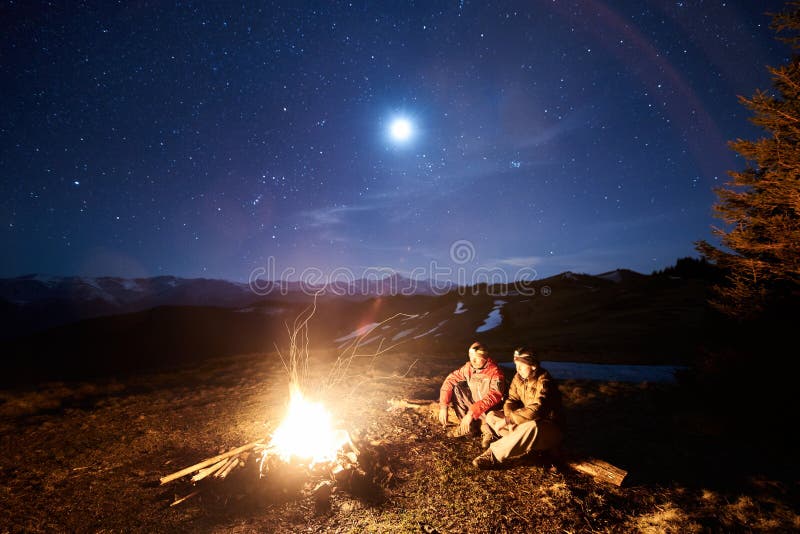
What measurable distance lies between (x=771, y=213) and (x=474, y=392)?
29.7 feet

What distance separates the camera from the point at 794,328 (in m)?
7.76

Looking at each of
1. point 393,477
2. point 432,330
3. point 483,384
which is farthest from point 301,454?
point 432,330

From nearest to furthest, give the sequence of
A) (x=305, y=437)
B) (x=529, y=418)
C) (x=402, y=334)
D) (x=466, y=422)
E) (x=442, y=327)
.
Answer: (x=529, y=418), (x=305, y=437), (x=466, y=422), (x=442, y=327), (x=402, y=334)

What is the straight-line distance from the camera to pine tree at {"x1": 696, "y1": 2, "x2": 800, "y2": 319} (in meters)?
7.89

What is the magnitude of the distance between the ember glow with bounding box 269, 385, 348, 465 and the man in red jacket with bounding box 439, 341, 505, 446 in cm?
250

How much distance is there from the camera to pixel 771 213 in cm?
884

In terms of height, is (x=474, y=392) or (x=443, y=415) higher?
(x=474, y=392)

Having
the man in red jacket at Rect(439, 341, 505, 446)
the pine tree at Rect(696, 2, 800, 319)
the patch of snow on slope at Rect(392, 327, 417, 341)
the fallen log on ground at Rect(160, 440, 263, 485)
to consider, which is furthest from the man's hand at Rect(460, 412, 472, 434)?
the patch of snow on slope at Rect(392, 327, 417, 341)

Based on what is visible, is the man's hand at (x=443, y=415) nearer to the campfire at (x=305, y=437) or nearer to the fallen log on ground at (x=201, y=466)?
the campfire at (x=305, y=437)

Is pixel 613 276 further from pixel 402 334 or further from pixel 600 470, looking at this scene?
pixel 600 470

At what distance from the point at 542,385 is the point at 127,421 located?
10.4 metres

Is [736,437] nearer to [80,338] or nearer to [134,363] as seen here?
[134,363]

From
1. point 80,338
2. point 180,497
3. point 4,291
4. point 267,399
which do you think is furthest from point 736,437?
point 4,291

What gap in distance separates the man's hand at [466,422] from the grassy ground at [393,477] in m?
0.26
